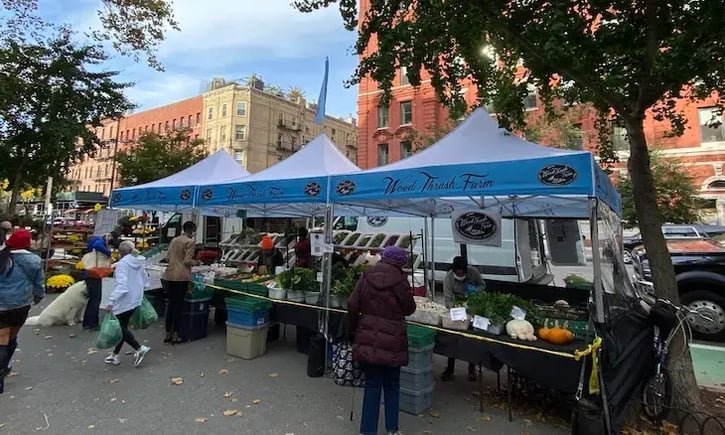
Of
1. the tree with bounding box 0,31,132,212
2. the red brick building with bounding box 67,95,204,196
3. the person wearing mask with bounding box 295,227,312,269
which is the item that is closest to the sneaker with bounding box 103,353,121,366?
the person wearing mask with bounding box 295,227,312,269

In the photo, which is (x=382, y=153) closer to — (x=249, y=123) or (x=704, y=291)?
(x=249, y=123)

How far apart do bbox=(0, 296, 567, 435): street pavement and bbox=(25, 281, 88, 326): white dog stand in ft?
4.83

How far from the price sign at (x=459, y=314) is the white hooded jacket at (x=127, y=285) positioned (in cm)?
424

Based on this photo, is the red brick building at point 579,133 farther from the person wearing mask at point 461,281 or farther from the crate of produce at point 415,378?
the crate of produce at point 415,378

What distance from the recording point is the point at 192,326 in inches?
263

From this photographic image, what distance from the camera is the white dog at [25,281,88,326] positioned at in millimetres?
7457

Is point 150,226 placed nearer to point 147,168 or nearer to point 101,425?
point 147,168

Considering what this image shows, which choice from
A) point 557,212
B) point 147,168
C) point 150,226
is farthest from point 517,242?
point 147,168

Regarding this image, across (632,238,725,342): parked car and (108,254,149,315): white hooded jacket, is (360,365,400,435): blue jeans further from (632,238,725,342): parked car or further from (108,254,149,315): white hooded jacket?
(632,238,725,342): parked car

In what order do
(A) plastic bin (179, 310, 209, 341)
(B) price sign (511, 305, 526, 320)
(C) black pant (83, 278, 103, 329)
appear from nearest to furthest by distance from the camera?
(B) price sign (511, 305, 526, 320) < (A) plastic bin (179, 310, 209, 341) < (C) black pant (83, 278, 103, 329)

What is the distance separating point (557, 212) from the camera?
22.4ft

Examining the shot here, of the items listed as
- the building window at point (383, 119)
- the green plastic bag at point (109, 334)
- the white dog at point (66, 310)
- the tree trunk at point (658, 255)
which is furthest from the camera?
the building window at point (383, 119)

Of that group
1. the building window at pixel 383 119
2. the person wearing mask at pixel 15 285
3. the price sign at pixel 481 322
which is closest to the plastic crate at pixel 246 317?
the person wearing mask at pixel 15 285

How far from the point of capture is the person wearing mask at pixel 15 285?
4.38 meters
